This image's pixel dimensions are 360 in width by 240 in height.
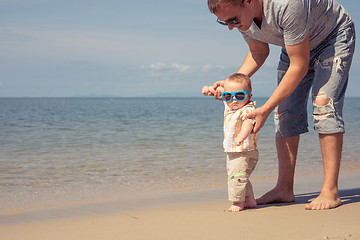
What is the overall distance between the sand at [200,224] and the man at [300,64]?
26 cm

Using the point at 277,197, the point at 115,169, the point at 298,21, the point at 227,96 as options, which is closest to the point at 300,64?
the point at 298,21

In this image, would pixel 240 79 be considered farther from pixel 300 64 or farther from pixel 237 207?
pixel 237 207

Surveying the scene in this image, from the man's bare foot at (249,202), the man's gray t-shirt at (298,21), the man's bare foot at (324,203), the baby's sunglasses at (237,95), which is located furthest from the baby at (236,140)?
the man's bare foot at (324,203)

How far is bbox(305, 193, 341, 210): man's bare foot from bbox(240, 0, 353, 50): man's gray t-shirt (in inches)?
43.5

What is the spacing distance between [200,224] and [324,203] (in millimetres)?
945

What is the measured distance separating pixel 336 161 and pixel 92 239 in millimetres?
1799

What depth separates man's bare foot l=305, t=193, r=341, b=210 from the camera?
9.60 feet

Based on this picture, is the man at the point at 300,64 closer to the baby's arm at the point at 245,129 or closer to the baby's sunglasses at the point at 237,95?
the baby's arm at the point at 245,129

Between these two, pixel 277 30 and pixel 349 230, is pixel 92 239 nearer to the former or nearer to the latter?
pixel 349 230

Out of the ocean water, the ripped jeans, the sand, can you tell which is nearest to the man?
Answer: the ripped jeans

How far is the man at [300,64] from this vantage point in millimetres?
2609

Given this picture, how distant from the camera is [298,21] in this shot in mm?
2584

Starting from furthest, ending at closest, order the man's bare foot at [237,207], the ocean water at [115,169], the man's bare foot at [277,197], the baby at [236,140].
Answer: the ocean water at [115,169] → the man's bare foot at [277,197] → the man's bare foot at [237,207] → the baby at [236,140]

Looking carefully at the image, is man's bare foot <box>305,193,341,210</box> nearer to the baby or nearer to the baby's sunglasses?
the baby
